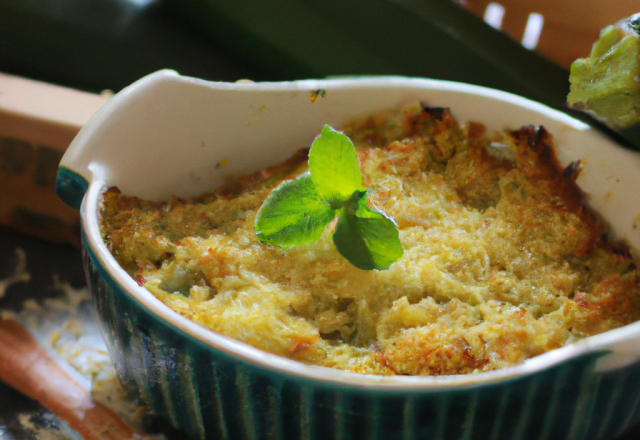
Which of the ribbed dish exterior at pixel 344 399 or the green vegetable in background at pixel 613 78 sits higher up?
the green vegetable in background at pixel 613 78

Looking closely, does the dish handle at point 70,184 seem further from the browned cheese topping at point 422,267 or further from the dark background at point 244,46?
the dark background at point 244,46

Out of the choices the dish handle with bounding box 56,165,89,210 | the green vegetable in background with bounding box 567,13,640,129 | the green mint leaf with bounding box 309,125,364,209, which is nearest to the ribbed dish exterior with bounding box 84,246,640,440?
the dish handle with bounding box 56,165,89,210

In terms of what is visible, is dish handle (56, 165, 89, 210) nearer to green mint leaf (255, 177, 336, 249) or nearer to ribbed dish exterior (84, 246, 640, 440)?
ribbed dish exterior (84, 246, 640, 440)

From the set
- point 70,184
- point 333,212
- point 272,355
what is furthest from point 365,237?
point 70,184

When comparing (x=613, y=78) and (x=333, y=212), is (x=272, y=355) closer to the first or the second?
(x=333, y=212)

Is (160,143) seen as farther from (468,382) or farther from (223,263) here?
(468,382)

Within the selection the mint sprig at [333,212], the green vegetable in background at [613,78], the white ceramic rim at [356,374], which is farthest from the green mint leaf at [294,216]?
the green vegetable in background at [613,78]
